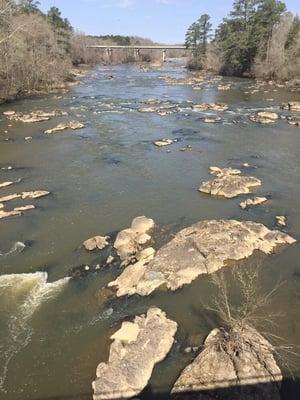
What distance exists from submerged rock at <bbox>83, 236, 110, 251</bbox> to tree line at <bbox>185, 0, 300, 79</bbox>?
40.2 meters

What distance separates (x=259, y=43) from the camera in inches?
2036

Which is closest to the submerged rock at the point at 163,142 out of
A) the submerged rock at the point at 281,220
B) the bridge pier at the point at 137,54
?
the submerged rock at the point at 281,220

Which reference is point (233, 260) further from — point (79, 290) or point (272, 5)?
point (272, 5)

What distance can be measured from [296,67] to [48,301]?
4360cm

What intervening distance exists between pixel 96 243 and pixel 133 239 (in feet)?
3.75

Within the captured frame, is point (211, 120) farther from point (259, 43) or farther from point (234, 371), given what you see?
point (259, 43)

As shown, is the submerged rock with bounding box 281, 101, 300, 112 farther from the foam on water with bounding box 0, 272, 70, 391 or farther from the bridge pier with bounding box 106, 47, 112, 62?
the bridge pier with bounding box 106, 47, 112, 62

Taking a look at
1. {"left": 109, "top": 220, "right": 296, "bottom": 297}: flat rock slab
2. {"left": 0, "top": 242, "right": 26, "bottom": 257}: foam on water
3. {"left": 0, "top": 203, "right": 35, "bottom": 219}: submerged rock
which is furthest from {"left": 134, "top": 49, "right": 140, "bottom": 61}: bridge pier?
{"left": 0, "top": 242, "right": 26, "bottom": 257}: foam on water

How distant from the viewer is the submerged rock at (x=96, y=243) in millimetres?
12141

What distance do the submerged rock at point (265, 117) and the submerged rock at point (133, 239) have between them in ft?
56.5

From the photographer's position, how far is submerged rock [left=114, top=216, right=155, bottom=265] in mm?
11787

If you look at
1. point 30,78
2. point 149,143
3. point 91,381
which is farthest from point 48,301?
point 30,78

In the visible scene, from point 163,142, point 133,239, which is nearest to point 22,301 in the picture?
point 133,239

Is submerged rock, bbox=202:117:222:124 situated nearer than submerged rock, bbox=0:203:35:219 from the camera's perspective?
No
